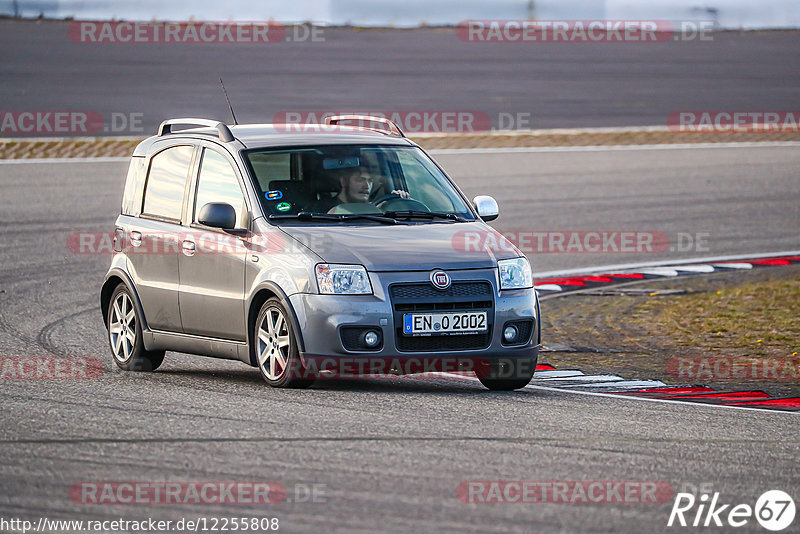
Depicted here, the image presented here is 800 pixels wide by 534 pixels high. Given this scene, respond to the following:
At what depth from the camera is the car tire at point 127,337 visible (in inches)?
412

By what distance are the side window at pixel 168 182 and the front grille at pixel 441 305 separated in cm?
219

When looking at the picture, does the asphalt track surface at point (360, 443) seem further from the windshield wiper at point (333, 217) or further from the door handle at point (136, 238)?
the windshield wiper at point (333, 217)

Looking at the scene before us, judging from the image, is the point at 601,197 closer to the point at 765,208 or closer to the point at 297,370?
the point at 765,208

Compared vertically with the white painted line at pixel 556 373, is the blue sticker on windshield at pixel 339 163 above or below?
above

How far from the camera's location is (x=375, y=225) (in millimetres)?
9477

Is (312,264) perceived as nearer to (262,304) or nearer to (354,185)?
(262,304)

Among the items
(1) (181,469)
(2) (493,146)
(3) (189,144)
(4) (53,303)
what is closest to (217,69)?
(2) (493,146)

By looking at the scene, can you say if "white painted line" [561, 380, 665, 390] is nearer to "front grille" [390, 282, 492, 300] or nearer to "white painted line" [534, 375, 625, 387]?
"white painted line" [534, 375, 625, 387]

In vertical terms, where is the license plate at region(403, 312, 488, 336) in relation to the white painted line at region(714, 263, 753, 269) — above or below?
above

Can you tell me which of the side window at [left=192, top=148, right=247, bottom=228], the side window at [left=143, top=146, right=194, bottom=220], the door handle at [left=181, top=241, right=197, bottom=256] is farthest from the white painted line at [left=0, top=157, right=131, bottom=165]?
the door handle at [left=181, top=241, right=197, bottom=256]

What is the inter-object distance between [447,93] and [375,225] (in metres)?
25.1

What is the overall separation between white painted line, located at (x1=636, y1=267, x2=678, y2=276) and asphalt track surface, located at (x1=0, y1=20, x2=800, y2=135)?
12546mm

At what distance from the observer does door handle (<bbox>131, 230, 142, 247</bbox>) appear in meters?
10.5

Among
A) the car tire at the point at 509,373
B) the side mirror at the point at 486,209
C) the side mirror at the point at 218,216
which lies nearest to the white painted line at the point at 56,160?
the side mirror at the point at 486,209
